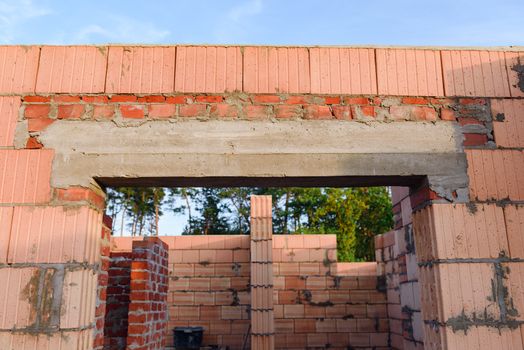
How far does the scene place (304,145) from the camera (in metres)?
3.16

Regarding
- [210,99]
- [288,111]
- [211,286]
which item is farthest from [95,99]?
[211,286]

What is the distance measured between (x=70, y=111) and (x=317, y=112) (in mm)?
1657

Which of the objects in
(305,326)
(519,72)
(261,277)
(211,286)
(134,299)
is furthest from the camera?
(211,286)

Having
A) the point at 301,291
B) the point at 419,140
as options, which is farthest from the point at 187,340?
the point at 419,140

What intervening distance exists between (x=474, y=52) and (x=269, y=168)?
1.71 metres

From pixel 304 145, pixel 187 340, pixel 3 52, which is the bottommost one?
pixel 187 340

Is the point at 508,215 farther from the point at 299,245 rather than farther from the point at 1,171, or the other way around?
the point at 299,245

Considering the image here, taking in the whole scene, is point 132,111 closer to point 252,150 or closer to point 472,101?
point 252,150

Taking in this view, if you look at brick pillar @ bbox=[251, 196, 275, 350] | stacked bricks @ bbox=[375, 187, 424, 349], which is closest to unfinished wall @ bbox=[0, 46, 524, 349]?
stacked bricks @ bbox=[375, 187, 424, 349]

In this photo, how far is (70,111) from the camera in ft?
10.4

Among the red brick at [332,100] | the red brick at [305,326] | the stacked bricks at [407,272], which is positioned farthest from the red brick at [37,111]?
the red brick at [305,326]

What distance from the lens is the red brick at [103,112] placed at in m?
3.16

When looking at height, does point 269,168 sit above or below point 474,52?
below

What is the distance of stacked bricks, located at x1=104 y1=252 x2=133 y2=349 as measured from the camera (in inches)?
160
